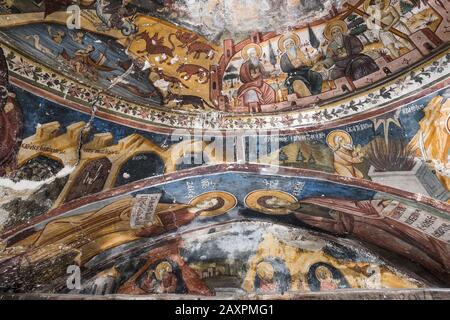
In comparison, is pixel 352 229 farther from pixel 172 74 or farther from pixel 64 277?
pixel 64 277

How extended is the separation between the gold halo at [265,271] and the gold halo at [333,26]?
3729 mm

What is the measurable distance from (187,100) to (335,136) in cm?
229

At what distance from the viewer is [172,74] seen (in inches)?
253

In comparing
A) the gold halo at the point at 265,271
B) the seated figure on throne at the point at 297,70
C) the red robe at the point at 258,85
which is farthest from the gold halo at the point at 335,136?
the gold halo at the point at 265,271

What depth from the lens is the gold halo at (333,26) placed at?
6.02 m

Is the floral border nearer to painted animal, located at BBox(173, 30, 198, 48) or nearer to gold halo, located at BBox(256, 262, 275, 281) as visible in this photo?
painted animal, located at BBox(173, 30, 198, 48)

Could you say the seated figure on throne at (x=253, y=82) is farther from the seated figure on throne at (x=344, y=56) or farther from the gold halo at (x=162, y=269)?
the gold halo at (x=162, y=269)

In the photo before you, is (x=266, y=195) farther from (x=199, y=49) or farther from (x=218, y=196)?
(x=199, y=49)

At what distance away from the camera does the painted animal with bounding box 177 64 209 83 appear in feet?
21.1

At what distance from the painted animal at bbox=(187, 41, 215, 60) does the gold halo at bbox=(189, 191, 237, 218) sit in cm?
216

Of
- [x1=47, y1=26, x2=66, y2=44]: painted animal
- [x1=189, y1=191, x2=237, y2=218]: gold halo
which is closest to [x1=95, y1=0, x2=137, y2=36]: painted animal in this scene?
[x1=47, y1=26, x2=66, y2=44]: painted animal

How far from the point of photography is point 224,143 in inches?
259

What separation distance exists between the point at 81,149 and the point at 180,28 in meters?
2.27

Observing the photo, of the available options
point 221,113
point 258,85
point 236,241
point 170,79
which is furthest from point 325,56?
point 236,241
